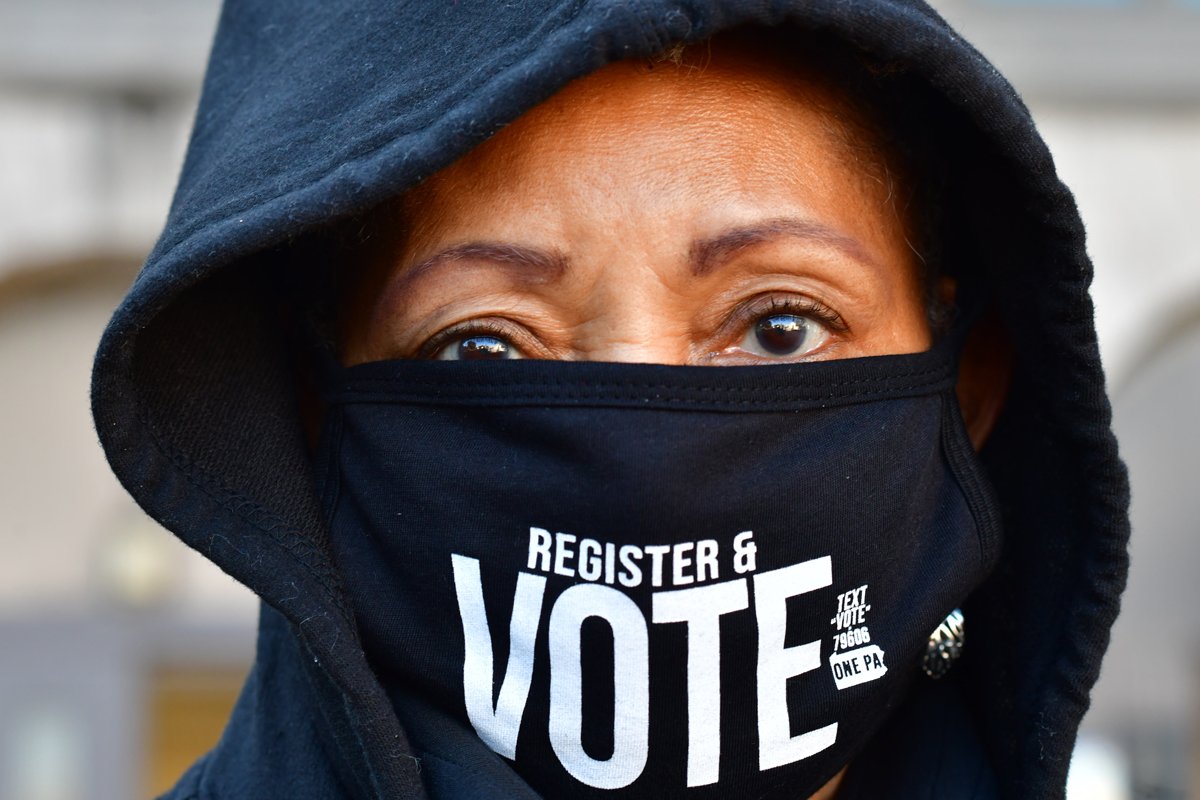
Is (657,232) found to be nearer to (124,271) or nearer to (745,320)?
(745,320)

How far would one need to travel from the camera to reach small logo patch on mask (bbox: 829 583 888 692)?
5.03 ft

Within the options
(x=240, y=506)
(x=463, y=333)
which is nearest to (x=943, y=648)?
(x=463, y=333)

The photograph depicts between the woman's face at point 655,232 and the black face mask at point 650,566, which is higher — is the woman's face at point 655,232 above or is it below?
above

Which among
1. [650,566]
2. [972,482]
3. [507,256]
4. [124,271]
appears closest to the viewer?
[650,566]

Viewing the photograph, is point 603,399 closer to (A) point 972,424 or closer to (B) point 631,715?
(B) point 631,715

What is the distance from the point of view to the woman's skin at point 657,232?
154cm

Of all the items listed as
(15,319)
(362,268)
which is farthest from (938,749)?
(15,319)

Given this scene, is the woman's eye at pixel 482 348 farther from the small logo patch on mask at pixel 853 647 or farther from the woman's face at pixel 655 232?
the small logo patch on mask at pixel 853 647

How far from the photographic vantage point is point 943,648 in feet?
5.78

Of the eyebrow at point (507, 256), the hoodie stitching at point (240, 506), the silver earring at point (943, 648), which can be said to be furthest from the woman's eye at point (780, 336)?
the hoodie stitching at point (240, 506)

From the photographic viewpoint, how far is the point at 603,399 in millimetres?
1507

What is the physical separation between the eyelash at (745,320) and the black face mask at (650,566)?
6 centimetres

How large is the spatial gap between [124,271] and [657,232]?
4391mm

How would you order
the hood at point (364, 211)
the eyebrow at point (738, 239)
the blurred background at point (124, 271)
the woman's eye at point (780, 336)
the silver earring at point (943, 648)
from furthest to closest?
the blurred background at point (124, 271), the silver earring at point (943, 648), the woman's eye at point (780, 336), the eyebrow at point (738, 239), the hood at point (364, 211)
